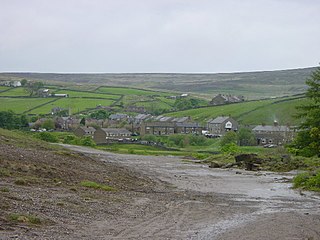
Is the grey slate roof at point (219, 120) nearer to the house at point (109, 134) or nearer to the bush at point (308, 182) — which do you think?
the house at point (109, 134)

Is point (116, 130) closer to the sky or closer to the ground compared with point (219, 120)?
closer to the ground

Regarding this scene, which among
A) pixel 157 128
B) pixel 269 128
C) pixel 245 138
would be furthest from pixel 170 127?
pixel 245 138

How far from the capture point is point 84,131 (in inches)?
5999

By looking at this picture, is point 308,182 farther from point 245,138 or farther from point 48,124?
point 48,124

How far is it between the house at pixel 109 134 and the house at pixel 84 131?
9.25ft

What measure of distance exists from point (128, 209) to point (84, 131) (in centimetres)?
12776

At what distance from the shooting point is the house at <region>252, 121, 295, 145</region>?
443ft

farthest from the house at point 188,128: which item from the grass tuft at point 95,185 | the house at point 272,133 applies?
the grass tuft at point 95,185

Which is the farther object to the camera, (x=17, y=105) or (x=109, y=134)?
(x=17, y=105)

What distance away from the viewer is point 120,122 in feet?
593

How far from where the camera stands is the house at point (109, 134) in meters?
150

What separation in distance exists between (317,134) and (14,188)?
32155 mm

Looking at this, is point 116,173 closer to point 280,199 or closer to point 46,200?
point 280,199

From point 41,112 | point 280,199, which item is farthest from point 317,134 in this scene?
point 41,112
